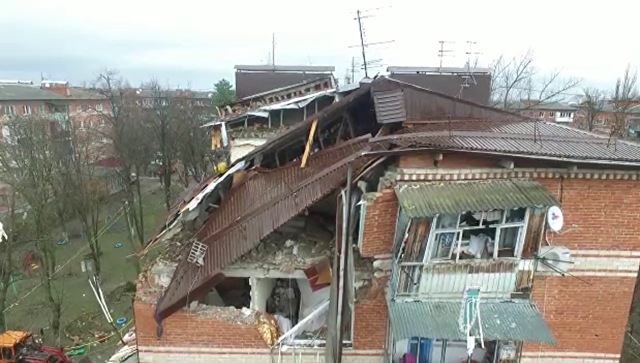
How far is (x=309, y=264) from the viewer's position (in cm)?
795

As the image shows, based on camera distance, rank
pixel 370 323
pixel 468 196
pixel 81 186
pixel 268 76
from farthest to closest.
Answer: pixel 81 186 → pixel 268 76 → pixel 370 323 → pixel 468 196

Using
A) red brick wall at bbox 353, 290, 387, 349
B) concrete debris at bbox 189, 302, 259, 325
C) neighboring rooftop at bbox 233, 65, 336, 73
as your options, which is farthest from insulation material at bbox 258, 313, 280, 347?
neighboring rooftop at bbox 233, 65, 336, 73

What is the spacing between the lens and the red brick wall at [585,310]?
7.64 meters

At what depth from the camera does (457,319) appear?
6961 mm

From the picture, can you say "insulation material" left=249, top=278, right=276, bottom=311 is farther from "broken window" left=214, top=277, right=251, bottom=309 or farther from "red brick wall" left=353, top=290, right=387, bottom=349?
"red brick wall" left=353, top=290, right=387, bottom=349

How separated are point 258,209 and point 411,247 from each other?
2.74 metres

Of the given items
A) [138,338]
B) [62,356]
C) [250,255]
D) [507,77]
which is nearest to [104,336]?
[62,356]

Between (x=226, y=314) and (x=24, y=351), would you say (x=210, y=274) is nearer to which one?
(x=226, y=314)

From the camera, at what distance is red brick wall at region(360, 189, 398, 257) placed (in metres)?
6.97

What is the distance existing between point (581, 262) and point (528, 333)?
1848 mm

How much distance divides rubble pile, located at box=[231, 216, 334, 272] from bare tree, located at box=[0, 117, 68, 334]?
15280mm

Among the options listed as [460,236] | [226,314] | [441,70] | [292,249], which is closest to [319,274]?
[292,249]

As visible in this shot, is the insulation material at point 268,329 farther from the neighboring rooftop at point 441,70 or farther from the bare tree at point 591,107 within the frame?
the bare tree at point 591,107

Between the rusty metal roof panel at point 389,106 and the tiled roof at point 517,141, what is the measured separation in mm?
336
